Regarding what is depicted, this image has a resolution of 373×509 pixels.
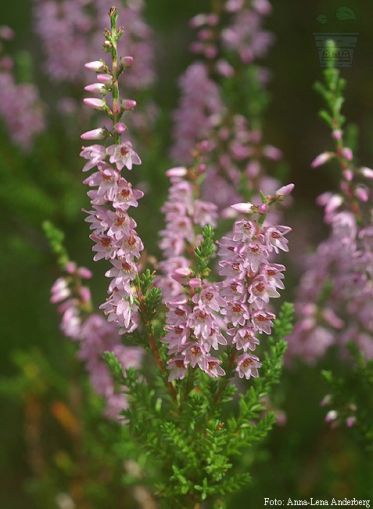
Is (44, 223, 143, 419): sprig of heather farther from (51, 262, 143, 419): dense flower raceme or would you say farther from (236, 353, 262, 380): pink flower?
(236, 353, 262, 380): pink flower

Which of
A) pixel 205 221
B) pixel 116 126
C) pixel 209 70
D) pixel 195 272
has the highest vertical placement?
pixel 209 70

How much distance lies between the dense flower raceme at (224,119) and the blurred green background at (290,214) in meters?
0.41

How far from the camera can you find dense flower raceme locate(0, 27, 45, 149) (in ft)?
13.9

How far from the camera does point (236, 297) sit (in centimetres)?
199

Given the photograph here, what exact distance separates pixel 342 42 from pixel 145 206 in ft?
7.12

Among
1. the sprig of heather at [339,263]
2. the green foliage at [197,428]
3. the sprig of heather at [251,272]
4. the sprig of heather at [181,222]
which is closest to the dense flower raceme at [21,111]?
the sprig of heather at [181,222]

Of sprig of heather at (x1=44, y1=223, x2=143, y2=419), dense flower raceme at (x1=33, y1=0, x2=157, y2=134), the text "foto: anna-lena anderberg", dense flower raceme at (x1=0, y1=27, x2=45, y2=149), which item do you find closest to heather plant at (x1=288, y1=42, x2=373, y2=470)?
the text "foto: anna-lena anderberg"

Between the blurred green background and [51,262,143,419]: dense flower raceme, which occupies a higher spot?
the blurred green background

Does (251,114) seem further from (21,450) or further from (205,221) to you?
(21,450)

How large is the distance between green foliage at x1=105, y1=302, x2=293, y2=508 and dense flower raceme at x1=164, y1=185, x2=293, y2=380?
6.0 inches

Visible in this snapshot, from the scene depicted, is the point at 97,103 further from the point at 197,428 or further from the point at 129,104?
the point at 197,428

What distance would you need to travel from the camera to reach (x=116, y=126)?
6.64 feet

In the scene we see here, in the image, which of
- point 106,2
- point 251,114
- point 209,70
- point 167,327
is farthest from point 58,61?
point 167,327

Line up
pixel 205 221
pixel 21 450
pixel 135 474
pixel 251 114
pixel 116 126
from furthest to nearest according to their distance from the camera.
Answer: pixel 21 450 → pixel 251 114 → pixel 135 474 → pixel 205 221 → pixel 116 126
